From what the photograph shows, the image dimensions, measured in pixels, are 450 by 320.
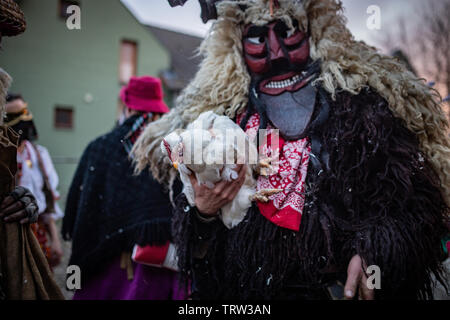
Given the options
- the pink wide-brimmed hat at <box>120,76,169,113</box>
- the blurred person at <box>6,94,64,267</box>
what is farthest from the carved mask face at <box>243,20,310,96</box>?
the blurred person at <box>6,94,64,267</box>

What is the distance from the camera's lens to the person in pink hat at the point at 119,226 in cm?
200

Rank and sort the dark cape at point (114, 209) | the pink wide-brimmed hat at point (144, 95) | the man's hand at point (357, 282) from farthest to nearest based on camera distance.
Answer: the pink wide-brimmed hat at point (144, 95), the dark cape at point (114, 209), the man's hand at point (357, 282)

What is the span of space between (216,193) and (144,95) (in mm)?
1513

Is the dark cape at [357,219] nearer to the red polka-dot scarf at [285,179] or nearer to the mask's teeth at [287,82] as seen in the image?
the red polka-dot scarf at [285,179]

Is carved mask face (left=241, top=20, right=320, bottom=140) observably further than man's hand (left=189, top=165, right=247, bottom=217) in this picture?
Yes

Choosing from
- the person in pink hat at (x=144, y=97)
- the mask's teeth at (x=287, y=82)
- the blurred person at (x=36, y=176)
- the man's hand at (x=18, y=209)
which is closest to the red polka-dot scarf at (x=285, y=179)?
the mask's teeth at (x=287, y=82)

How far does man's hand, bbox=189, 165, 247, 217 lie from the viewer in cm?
112

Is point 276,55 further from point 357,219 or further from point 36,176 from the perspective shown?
point 36,176

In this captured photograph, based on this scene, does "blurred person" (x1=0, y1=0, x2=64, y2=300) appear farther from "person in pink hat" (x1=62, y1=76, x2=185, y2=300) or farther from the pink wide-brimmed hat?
the pink wide-brimmed hat

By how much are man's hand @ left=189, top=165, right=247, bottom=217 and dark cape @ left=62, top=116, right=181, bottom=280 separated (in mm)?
789

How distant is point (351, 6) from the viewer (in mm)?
1293

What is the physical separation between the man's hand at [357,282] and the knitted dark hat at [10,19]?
4.25ft
